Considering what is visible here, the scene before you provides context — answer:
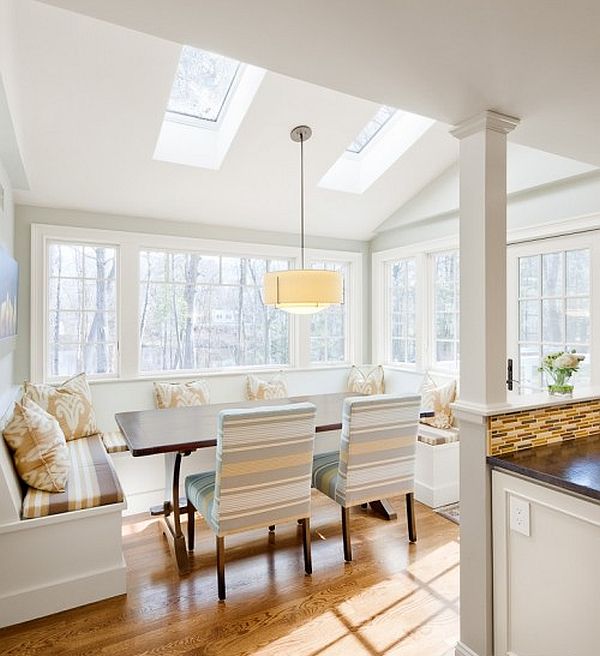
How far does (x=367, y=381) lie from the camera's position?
506 centimetres

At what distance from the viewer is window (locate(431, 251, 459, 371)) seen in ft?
14.3

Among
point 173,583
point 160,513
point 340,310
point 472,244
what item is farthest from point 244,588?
point 340,310

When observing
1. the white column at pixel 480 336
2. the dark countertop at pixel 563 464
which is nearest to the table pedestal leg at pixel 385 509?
the white column at pixel 480 336

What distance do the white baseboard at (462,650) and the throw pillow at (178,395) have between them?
2.74m

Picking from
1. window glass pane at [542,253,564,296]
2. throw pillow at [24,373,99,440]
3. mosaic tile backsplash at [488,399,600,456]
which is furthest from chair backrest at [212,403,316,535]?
window glass pane at [542,253,564,296]

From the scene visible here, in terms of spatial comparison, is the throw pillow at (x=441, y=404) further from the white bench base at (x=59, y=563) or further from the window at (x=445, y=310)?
the white bench base at (x=59, y=563)

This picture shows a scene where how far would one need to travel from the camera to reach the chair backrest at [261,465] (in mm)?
2266

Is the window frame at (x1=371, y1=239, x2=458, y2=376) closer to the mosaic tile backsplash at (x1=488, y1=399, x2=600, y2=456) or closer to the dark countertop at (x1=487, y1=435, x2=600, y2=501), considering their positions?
the mosaic tile backsplash at (x1=488, y1=399, x2=600, y2=456)

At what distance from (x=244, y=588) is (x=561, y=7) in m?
2.76

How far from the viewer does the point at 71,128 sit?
3.02 metres

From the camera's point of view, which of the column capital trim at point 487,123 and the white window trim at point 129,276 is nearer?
the column capital trim at point 487,123

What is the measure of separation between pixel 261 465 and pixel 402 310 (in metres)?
3.13

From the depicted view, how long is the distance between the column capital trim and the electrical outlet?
1.43m

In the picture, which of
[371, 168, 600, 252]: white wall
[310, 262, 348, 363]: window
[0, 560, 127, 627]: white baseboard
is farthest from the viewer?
[310, 262, 348, 363]: window
